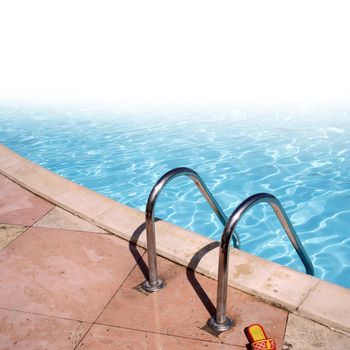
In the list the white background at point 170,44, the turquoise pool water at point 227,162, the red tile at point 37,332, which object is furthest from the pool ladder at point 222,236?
the white background at point 170,44

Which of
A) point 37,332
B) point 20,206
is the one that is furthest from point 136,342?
point 20,206

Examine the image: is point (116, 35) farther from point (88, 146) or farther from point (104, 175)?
point (104, 175)

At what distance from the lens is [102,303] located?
102 inches

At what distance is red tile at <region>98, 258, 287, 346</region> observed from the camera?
7.57 feet

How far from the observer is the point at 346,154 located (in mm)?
9289

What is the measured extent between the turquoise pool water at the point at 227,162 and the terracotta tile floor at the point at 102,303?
3.07 metres

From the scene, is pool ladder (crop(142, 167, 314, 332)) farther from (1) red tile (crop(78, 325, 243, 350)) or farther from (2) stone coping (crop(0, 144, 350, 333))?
(2) stone coping (crop(0, 144, 350, 333))

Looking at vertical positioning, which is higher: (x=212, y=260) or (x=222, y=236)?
(x=222, y=236)

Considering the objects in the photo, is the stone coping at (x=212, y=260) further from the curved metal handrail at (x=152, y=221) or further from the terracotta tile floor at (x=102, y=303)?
the curved metal handrail at (x=152, y=221)

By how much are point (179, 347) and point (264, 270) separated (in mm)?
929

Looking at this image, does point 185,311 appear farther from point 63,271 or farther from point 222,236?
point 63,271

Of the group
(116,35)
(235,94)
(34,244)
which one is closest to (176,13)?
(116,35)

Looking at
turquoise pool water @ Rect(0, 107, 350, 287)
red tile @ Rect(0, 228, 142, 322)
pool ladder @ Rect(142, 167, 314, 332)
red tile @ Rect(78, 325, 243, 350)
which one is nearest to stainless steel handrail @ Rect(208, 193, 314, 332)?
pool ladder @ Rect(142, 167, 314, 332)

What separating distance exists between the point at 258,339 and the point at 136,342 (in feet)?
2.46
